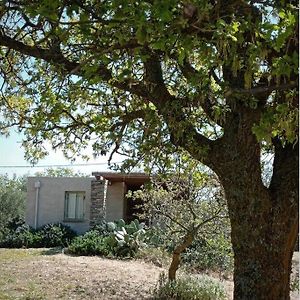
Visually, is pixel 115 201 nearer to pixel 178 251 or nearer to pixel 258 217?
pixel 178 251

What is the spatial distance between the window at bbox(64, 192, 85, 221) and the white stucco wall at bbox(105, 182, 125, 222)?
4.21 feet

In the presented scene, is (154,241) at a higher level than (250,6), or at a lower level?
lower

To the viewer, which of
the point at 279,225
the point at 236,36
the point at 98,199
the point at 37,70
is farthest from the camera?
the point at 98,199

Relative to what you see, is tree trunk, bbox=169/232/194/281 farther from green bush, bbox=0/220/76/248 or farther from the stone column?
the stone column

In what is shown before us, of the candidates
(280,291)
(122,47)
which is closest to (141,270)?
(280,291)

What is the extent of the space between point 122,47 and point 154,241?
34.8 feet

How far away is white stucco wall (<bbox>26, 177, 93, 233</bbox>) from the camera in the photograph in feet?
77.2


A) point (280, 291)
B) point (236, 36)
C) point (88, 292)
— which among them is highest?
point (236, 36)

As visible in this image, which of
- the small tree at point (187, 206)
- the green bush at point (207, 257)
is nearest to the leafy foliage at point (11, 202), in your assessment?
the green bush at point (207, 257)

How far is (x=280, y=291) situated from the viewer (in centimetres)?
591

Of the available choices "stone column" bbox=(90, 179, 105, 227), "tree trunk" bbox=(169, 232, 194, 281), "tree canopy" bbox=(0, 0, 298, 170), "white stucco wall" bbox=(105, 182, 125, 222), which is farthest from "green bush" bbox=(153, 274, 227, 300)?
"white stucco wall" bbox=(105, 182, 125, 222)

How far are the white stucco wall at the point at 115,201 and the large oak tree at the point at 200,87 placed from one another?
48.5 ft

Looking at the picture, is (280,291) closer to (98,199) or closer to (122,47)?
(122,47)

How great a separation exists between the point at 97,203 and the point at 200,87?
18084 millimetres
